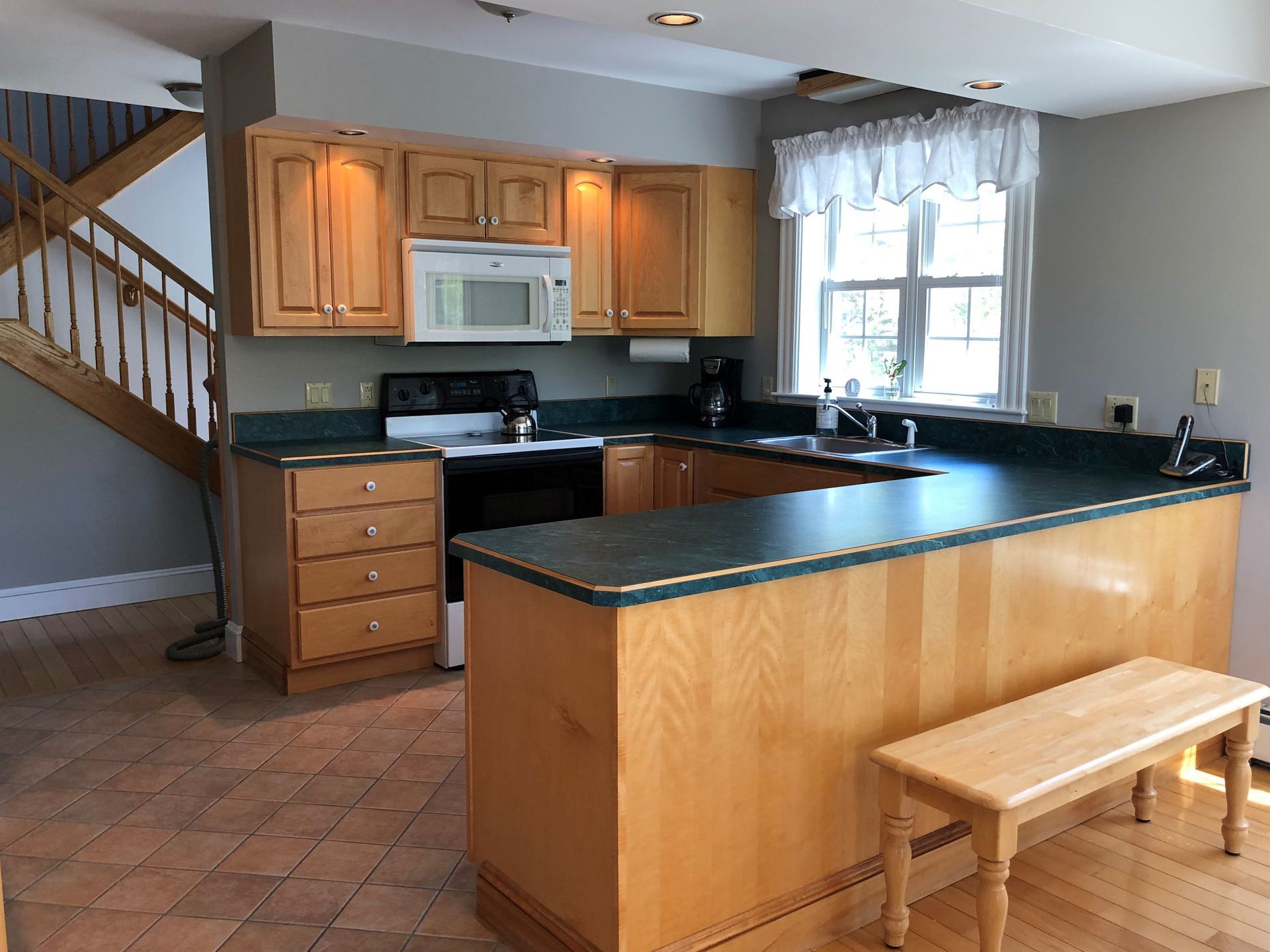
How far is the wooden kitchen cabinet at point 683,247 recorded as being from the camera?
464 centimetres

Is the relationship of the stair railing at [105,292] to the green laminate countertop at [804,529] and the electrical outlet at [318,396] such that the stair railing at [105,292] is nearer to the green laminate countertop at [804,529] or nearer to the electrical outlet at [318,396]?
the electrical outlet at [318,396]

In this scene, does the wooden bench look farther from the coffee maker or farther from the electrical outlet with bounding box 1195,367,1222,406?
the coffee maker

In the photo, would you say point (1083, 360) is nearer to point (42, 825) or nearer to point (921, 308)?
point (921, 308)

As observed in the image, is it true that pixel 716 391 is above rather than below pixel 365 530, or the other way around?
above

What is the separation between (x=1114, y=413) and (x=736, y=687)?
2108mm

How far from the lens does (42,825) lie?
2.84 metres

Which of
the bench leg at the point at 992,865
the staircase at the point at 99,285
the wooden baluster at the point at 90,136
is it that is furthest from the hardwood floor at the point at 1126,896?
the wooden baluster at the point at 90,136

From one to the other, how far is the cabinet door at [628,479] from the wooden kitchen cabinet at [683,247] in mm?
630

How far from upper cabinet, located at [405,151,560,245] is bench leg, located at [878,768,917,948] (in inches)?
113

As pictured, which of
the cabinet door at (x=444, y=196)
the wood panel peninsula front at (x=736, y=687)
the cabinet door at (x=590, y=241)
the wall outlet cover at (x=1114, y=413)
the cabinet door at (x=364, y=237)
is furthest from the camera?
the cabinet door at (x=590, y=241)

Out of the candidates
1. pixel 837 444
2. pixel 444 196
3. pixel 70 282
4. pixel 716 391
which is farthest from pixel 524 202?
pixel 70 282

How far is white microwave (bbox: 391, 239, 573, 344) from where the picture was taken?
413 centimetres

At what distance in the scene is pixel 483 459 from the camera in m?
4.06

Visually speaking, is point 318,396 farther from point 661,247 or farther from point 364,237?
point 661,247
